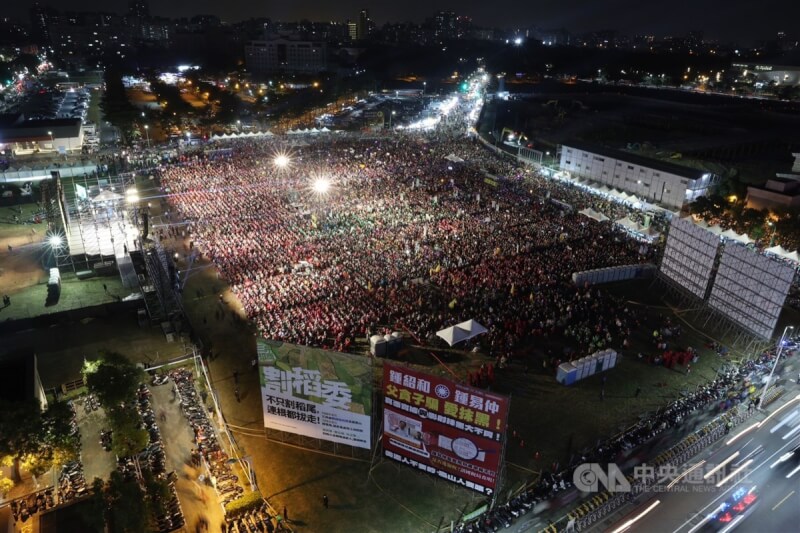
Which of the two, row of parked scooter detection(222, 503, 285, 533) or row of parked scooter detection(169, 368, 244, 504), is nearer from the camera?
row of parked scooter detection(222, 503, 285, 533)

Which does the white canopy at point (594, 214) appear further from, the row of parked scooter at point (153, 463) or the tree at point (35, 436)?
the tree at point (35, 436)

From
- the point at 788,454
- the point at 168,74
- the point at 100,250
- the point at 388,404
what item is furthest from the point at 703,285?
the point at 168,74

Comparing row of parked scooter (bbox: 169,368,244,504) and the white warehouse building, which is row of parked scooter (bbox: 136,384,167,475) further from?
the white warehouse building

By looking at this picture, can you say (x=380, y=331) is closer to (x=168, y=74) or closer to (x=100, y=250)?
(x=100, y=250)

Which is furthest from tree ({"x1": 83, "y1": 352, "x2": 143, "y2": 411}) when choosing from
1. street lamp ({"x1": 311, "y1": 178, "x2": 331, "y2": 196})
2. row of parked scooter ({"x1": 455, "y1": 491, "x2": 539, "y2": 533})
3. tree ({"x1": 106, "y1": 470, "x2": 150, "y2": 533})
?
street lamp ({"x1": 311, "y1": 178, "x2": 331, "y2": 196})

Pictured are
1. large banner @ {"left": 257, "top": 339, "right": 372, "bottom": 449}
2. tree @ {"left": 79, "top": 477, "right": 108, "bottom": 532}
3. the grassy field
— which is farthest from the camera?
the grassy field

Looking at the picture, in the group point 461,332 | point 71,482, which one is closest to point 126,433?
point 71,482

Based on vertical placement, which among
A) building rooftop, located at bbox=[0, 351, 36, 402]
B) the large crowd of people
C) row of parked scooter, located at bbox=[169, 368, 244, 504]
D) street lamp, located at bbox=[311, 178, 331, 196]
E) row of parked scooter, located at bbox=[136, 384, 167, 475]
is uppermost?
building rooftop, located at bbox=[0, 351, 36, 402]
